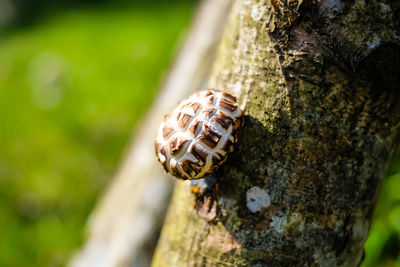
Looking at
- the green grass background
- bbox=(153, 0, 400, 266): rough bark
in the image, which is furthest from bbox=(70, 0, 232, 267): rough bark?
bbox=(153, 0, 400, 266): rough bark

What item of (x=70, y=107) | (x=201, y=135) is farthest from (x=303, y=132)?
(x=70, y=107)

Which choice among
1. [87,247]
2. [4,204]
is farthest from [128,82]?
[87,247]

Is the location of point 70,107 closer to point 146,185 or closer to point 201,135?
point 146,185

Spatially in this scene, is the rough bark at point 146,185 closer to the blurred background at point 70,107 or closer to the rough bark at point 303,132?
the blurred background at point 70,107

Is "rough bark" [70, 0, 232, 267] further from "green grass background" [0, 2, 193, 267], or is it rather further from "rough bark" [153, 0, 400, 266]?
"rough bark" [153, 0, 400, 266]

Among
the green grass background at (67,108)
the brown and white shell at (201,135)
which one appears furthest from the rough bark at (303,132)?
the green grass background at (67,108)

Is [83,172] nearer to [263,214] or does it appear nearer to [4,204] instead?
[4,204]
